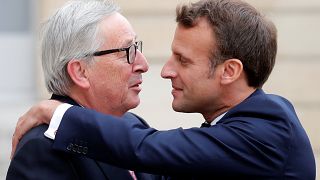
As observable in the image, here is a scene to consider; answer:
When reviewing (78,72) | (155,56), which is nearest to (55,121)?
(78,72)

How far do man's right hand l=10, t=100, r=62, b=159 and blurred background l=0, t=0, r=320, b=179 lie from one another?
336 centimetres

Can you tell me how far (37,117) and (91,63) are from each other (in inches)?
13.0

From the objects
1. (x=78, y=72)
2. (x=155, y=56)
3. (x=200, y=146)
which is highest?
(x=78, y=72)

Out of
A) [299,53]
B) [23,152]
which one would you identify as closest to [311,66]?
[299,53]

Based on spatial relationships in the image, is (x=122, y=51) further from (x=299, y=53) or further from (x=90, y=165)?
(x=299, y=53)

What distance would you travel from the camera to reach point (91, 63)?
370 centimetres

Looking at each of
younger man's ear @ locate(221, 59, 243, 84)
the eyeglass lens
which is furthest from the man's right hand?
younger man's ear @ locate(221, 59, 243, 84)

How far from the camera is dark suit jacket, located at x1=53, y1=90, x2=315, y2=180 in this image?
10.8 feet

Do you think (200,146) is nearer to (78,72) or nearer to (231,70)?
(231,70)

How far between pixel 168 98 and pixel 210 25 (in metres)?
3.72

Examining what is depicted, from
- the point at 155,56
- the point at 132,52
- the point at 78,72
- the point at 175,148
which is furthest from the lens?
the point at 155,56

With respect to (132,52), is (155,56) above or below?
below

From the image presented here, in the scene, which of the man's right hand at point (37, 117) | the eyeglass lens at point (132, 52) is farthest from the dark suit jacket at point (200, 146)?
the eyeglass lens at point (132, 52)

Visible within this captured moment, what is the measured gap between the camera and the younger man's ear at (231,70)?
3477 millimetres
